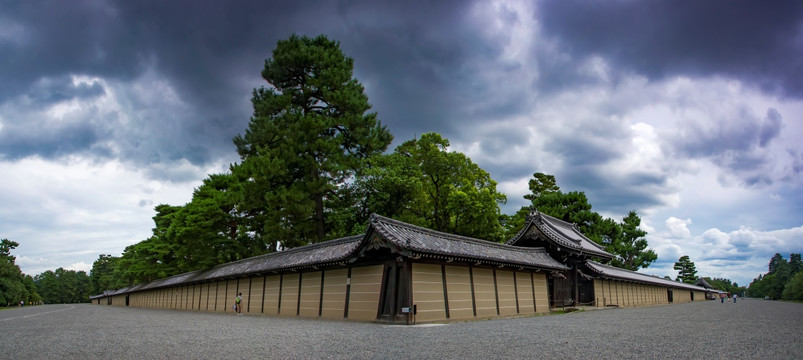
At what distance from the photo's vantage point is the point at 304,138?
29.6 m

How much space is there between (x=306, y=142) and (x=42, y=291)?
98.2 metres

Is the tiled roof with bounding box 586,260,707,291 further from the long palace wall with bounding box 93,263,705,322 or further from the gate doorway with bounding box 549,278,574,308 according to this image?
the gate doorway with bounding box 549,278,574,308

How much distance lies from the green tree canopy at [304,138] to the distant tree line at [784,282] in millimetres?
61137

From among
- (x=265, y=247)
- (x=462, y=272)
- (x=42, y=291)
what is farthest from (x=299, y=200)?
(x=42, y=291)

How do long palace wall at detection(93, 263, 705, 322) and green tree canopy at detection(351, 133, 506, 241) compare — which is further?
green tree canopy at detection(351, 133, 506, 241)

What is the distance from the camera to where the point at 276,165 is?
28.3 meters

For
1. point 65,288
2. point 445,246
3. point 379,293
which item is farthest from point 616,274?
point 65,288

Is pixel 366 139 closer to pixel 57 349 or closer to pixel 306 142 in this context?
pixel 306 142

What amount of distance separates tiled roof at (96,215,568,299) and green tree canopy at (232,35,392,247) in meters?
4.85

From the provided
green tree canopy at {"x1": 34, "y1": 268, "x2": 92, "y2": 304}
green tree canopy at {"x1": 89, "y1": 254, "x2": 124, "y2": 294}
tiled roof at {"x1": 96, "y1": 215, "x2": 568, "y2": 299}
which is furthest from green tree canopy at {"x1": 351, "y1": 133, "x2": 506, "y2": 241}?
green tree canopy at {"x1": 34, "y1": 268, "x2": 92, "y2": 304}

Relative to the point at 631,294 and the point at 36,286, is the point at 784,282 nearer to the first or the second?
the point at 631,294

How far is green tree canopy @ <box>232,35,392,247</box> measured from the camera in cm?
2894

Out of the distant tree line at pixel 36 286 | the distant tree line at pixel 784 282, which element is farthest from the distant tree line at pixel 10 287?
the distant tree line at pixel 784 282

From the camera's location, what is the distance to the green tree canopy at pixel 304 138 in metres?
28.9
